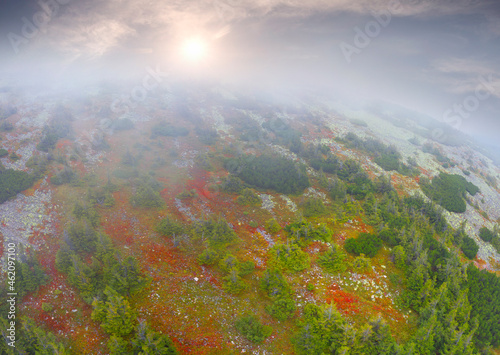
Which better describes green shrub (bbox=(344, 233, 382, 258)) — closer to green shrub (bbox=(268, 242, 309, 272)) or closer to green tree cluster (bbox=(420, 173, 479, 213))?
green shrub (bbox=(268, 242, 309, 272))

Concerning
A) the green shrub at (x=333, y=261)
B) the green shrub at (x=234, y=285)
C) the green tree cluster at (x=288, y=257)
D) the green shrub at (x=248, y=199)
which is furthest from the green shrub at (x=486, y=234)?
the green shrub at (x=234, y=285)

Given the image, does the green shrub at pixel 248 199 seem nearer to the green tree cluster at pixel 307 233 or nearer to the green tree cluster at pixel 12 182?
the green tree cluster at pixel 307 233

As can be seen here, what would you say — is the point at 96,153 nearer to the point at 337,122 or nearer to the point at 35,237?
the point at 35,237

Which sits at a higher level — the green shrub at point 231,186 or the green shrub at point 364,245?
the green shrub at point 364,245

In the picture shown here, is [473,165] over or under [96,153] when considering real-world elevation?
over

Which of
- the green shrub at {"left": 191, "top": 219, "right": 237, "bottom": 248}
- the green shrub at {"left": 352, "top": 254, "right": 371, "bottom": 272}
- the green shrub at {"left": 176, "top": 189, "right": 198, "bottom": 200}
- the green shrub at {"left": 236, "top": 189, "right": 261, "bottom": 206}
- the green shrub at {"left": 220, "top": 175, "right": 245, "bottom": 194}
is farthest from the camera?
the green shrub at {"left": 220, "top": 175, "right": 245, "bottom": 194}

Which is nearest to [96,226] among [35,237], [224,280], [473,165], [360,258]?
[35,237]

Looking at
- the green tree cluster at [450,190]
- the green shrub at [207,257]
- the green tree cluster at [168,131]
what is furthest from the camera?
the green tree cluster at [168,131]

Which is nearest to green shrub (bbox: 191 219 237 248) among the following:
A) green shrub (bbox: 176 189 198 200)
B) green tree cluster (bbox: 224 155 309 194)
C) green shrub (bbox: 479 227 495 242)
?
green shrub (bbox: 176 189 198 200)
